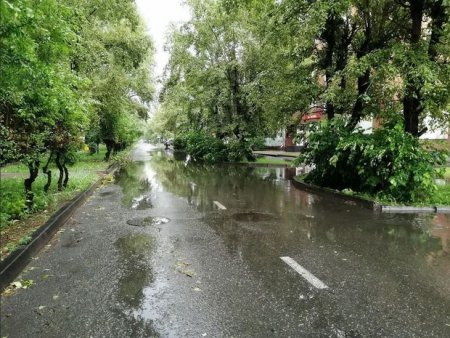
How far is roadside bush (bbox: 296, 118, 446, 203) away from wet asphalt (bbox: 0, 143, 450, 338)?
1293mm

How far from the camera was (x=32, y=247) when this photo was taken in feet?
21.9

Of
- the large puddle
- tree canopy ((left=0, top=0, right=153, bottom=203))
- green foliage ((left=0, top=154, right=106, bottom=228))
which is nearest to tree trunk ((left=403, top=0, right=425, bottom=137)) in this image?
the large puddle

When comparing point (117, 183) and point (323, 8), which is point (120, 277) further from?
point (117, 183)

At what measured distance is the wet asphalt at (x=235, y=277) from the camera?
4238 mm

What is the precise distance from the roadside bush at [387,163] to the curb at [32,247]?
8.30 metres

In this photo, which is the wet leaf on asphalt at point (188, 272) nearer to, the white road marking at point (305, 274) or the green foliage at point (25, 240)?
the white road marking at point (305, 274)

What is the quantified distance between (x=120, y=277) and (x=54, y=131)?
7.06m

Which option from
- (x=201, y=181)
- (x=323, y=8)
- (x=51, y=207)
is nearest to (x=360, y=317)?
(x=51, y=207)

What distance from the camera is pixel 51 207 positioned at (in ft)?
32.3

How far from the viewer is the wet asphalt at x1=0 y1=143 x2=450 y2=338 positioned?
13.9ft

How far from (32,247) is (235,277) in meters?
3.64

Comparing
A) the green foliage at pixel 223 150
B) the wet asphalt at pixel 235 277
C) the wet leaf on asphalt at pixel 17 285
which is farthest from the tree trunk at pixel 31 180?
the green foliage at pixel 223 150

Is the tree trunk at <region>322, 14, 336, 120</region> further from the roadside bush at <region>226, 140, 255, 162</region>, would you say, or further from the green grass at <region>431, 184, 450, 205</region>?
the roadside bush at <region>226, 140, 255, 162</region>

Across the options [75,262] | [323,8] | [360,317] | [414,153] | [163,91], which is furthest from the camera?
[163,91]
